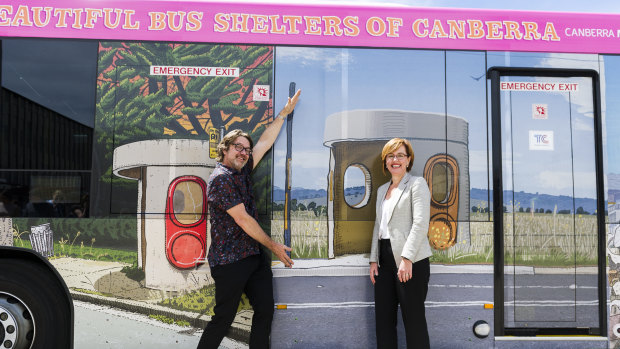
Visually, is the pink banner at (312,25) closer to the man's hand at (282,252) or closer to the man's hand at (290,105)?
the man's hand at (290,105)

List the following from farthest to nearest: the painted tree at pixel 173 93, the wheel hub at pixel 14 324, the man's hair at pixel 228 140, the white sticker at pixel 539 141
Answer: the white sticker at pixel 539 141 < the painted tree at pixel 173 93 < the wheel hub at pixel 14 324 < the man's hair at pixel 228 140

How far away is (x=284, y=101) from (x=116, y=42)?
147cm

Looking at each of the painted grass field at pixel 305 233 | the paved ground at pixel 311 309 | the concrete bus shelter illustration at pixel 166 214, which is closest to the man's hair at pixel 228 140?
the concrete bus shelter illustration at pixel 166 214

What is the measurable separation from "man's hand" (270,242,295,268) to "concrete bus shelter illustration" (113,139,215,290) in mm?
620

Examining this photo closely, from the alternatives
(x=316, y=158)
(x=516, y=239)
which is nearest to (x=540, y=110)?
(x=516, y=239)

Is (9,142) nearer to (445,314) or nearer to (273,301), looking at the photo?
(273,301)

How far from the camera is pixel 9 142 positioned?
367 centimetres

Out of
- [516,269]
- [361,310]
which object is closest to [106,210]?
[361,310]

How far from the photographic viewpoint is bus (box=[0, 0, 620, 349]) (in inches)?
146

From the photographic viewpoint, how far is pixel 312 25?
3.85 m

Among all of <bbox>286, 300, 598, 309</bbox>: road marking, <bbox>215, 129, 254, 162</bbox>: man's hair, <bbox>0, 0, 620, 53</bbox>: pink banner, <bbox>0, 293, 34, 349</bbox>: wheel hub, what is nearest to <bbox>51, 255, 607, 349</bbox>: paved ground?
<bbox>286, 300, 598, 309</bbox>: road marking

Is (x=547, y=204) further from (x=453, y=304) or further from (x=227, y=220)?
(x=227, y=220)

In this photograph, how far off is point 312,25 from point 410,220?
5.96 feet

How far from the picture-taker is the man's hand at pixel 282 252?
3532mm
